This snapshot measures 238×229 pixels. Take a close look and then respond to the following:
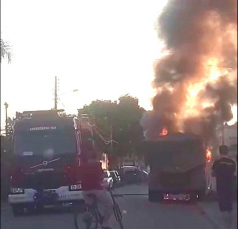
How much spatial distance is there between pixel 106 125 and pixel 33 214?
471cm

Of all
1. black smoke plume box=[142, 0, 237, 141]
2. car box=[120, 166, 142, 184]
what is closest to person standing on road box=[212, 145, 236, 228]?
black smoke plume box=[142, 0, 237, 141]

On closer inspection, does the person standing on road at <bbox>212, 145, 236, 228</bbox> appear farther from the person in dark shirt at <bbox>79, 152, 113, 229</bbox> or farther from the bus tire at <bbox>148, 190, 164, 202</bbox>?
the bus tire at <bbox>148, 190, 164, 202</bbox>

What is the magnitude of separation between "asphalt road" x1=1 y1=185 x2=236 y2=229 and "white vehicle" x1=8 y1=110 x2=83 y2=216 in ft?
1.61

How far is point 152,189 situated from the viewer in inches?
580

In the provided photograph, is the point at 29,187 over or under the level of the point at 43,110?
under

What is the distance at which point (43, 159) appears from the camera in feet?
53.7

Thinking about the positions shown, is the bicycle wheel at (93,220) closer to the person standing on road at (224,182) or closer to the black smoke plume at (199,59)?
the black smoke plume at (199,59)

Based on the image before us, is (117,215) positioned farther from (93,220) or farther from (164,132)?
(164,132)

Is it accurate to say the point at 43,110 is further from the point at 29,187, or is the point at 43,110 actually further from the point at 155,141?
the point at 155,141

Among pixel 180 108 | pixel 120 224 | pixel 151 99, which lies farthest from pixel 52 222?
pixel 180 108

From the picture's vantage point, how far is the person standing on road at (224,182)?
6.62 m

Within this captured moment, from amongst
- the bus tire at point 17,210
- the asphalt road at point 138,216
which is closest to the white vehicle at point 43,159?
the bus tire at point 17,210

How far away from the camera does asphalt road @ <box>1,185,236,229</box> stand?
1244cm

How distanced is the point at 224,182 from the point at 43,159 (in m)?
9.52
